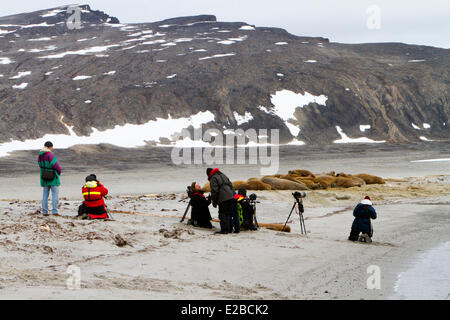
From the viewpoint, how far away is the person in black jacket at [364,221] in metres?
12.9

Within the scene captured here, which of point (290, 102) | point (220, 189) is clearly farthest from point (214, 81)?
point (220, 189)

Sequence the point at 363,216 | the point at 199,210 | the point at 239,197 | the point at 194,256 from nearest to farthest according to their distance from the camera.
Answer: the point at 194,256 → the point at 363,216 → the point at 199,210 → the point at 239,197

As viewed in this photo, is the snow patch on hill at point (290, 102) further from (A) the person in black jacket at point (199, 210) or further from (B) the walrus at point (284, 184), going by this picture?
(A) the person in black jacket at point (199, 210)

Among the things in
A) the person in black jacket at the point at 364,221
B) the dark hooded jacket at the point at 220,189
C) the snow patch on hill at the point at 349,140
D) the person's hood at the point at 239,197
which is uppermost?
the snow patch on hill at the point at 349,140

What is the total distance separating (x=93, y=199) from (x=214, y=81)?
65361 millimetres

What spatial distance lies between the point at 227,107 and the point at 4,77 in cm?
2975

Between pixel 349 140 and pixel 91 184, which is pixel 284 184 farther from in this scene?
pixel 349 140

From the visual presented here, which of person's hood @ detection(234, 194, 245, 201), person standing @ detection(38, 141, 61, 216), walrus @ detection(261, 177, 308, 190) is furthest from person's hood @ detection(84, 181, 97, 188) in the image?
walrus @ detection(261, 177, 308, 190)

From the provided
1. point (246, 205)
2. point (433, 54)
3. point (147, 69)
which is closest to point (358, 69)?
point (433, 54)

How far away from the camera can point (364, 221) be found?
13.1 meters

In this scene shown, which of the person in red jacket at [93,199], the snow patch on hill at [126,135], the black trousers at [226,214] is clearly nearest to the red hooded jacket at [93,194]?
the person in red jacket at [93,199]

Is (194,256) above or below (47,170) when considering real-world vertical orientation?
below

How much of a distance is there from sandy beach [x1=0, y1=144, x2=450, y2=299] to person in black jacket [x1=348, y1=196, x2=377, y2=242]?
270 millimetres

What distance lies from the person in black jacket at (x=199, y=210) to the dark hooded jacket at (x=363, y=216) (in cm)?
333
